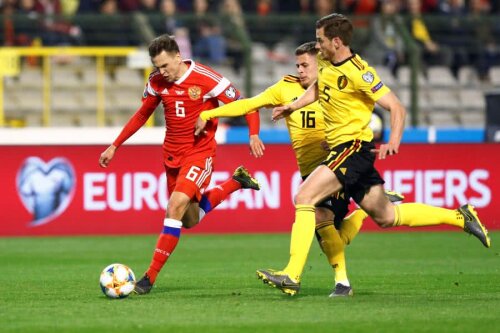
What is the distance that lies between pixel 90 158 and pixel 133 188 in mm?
783

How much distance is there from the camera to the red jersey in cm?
1070

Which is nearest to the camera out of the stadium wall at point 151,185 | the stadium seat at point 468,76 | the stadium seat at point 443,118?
the stadium wall at point 151,185

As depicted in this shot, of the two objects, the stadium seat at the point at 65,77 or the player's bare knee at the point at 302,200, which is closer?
the player's bare knee at the point at 302,200

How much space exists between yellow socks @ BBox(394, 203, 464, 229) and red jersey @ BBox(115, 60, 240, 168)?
210 centimetres

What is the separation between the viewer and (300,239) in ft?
30.3

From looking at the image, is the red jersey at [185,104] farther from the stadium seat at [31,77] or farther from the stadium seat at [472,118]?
the stadium seat at [472,118]

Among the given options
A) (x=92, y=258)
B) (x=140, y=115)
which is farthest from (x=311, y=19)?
(x=140, y=115)

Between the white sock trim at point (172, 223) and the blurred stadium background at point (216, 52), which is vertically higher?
the blurred stadium background at point (216, 52)

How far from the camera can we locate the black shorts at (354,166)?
30.5 ft

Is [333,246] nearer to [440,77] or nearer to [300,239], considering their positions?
[300,239]

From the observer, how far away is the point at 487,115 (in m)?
19.6

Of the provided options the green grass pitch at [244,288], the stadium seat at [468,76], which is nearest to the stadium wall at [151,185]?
the green grass pitch at [244,288]

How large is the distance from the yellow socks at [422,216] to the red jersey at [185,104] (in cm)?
210

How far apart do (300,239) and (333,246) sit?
76 cm
